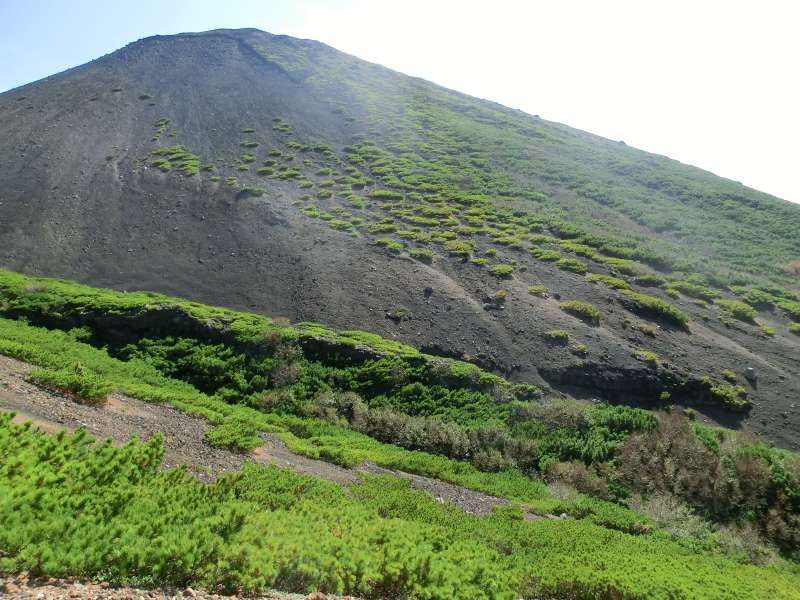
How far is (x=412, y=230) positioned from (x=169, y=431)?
25021 millimetres

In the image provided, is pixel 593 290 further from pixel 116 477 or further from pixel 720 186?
pixel 720 186

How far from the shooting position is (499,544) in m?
9.79

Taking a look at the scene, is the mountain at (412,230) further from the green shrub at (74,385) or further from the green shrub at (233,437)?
the green shrub at (74,385)

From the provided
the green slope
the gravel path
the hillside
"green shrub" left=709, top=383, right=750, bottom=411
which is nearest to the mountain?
"green shrub" left=709, top=383, right=750, bottom=411

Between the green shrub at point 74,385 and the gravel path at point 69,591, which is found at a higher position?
the gravel path at point 69,591

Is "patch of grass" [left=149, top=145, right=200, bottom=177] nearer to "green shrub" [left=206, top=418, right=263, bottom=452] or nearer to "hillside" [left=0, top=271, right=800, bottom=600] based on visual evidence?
"hillside" [left=0, top=271, right=800, bottom=600]

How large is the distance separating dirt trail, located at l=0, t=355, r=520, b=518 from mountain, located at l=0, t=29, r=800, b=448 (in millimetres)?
9348

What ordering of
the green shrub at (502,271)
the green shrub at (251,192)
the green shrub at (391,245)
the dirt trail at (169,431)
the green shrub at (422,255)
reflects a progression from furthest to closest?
the green shrub at (251,192)
the green shrub at (391,245)
the green shrub at (422,255)
the green shrub at (502,271)
the dirt trail at (169,431)

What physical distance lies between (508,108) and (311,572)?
85.8 meters

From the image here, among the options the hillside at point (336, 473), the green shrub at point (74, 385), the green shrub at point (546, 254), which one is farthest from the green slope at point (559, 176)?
the green shrub at point (74, 385)

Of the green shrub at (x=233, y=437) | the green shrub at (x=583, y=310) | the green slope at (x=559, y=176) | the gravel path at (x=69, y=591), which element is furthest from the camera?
the green slope at (x=559, y=176)

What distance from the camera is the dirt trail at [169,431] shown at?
10.5 meters

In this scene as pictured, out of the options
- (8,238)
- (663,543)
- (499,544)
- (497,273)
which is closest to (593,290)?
(497,273)

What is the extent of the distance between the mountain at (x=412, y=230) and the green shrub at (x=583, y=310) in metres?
0.09
